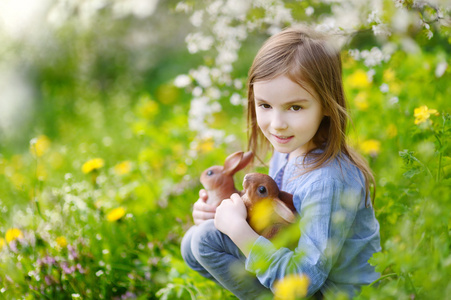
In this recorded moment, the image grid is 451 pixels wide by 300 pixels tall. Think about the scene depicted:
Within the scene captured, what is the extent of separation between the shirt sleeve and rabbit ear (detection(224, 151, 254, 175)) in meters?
0.30

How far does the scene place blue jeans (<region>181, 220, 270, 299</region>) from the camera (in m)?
1.37

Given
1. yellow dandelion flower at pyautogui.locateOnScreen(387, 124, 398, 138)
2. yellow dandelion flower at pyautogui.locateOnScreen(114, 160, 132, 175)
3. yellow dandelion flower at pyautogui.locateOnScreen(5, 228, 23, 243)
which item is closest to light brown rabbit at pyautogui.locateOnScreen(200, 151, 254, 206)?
yellow dandelion flower at pyautogui.locateOnScreen(5, 228, 23, 243)

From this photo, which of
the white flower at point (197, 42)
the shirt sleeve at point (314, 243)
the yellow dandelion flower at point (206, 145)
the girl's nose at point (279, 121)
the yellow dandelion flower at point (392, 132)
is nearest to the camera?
the shirt sleeve at point (314, 243)

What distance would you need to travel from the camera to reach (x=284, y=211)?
4.02 feet

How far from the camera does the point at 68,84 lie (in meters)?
5.49

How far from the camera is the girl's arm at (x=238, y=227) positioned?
4.16 feet

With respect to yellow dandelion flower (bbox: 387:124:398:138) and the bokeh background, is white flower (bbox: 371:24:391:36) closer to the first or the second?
the bokeh background

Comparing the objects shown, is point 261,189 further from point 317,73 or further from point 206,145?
point 206,145


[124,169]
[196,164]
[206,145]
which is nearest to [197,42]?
[206,145]

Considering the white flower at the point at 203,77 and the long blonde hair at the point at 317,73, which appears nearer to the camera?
the long blonde hair at the point at 317,73

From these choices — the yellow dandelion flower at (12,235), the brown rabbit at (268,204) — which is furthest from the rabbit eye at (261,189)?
the yellow dandelion flower at (12,235)

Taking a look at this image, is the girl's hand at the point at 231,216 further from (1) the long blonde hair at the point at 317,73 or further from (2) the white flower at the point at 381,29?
(2) the white flower at the point at 381,29

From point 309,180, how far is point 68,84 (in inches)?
191

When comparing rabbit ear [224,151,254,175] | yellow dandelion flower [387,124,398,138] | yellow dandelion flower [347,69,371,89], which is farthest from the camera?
yellow dandelion flower [347,69,371,89]
